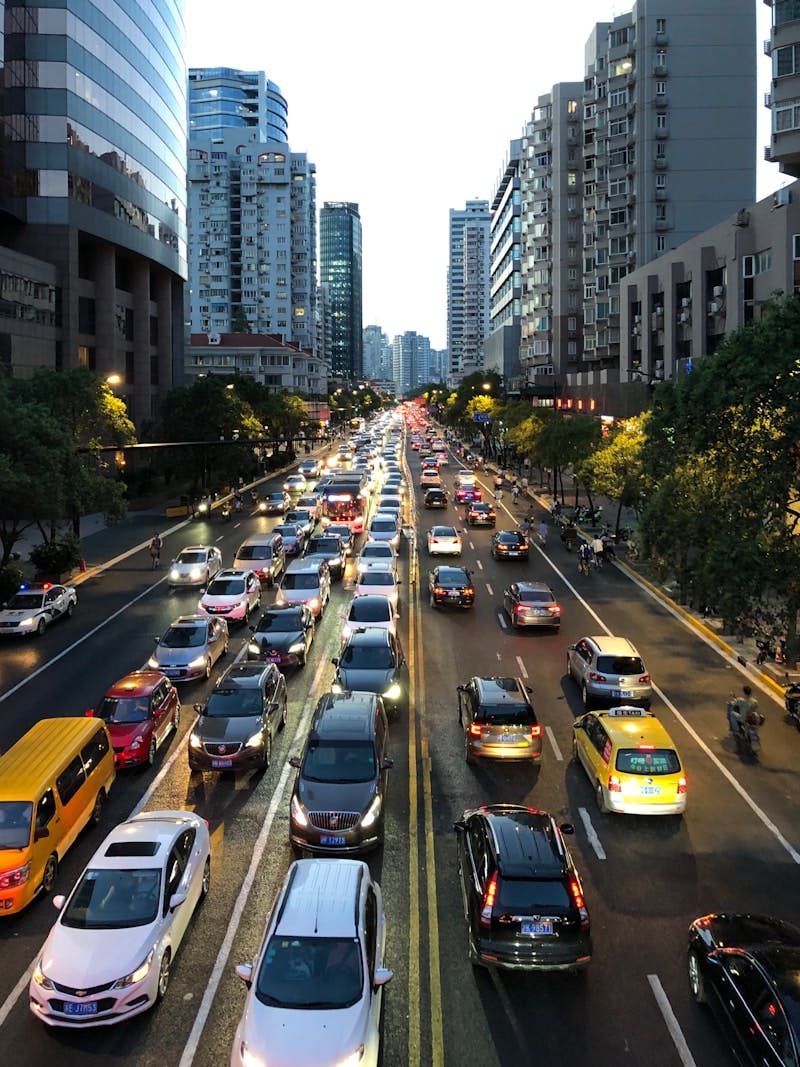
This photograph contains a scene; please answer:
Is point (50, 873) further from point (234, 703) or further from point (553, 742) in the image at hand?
point (553, 742)

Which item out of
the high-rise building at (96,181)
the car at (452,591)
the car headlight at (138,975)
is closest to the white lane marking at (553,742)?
the car headlight at (138,975)

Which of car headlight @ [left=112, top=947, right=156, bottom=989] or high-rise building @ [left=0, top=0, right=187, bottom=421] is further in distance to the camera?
high-rise building @ [left=0, top=0, right=187, bottom=421]

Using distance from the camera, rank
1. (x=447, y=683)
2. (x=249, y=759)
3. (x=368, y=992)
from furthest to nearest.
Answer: (x=447, y=683), (x=249, y=759), (x=368, y=992)

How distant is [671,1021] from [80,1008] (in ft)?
21.6

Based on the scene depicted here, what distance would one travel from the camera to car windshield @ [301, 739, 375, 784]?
14.7 meters

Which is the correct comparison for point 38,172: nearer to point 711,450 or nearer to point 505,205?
point 711,450

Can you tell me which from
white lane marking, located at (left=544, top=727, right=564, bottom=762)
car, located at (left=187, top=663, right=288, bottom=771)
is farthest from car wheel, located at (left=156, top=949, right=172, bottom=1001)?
white lane marking, located at (left=544, top=727, right=564, bottom=762)

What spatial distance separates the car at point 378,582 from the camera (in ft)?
99.3

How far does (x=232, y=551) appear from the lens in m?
44.6

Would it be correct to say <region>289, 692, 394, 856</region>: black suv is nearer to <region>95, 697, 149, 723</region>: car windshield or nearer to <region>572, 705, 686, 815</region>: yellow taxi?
<region>572, 705, 686, 815</region>: yellow taxi

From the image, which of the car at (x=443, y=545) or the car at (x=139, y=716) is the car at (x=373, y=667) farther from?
the car at (x=443, y=545)

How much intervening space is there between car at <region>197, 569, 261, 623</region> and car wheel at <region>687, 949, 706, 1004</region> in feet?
69.1

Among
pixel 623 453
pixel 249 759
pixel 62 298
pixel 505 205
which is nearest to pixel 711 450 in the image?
pixel 249 759

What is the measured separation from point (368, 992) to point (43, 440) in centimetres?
2810
